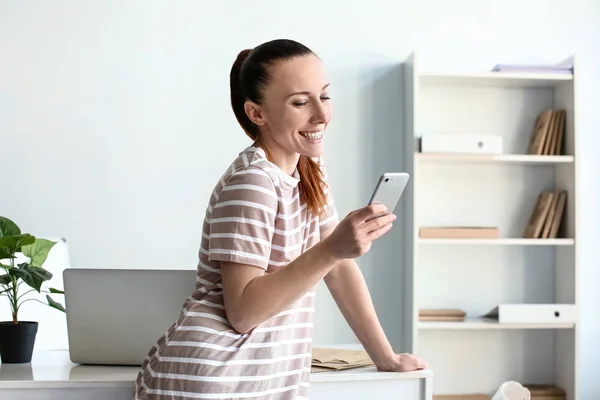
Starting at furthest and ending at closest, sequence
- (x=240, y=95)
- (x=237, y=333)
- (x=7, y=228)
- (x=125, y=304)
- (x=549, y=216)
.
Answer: (x=549, y=216), (x=7, y=228), (x=125, y=304), (x=240, y=95), (x=237, y=333)

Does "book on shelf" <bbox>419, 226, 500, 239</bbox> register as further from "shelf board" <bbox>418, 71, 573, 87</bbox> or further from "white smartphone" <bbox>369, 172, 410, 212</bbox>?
"white smartphone" <bbox>369, 172, 410, 212</bbox>

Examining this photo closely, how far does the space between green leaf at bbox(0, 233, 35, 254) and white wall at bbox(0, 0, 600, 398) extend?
71.1 inches

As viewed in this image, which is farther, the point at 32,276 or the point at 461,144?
the point at 461,144

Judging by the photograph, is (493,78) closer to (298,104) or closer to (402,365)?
(402,365)

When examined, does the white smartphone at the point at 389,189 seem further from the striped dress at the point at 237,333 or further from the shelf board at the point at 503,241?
the shelf board at the point at 503,241

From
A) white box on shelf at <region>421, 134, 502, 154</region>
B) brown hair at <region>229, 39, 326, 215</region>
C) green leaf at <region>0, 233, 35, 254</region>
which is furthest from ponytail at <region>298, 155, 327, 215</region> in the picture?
white box on shelf at <region>421, 134, 502, 154</region>

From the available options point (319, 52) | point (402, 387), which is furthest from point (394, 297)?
point (402, 387)

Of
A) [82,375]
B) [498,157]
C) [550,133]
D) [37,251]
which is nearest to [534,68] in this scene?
[550,133]

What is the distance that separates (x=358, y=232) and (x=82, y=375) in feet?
2.29

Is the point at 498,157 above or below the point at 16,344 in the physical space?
above

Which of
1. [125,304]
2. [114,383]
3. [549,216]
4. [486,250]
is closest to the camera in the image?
[114,383]

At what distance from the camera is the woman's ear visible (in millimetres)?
1429

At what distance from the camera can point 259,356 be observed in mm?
1351

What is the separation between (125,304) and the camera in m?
1.74
